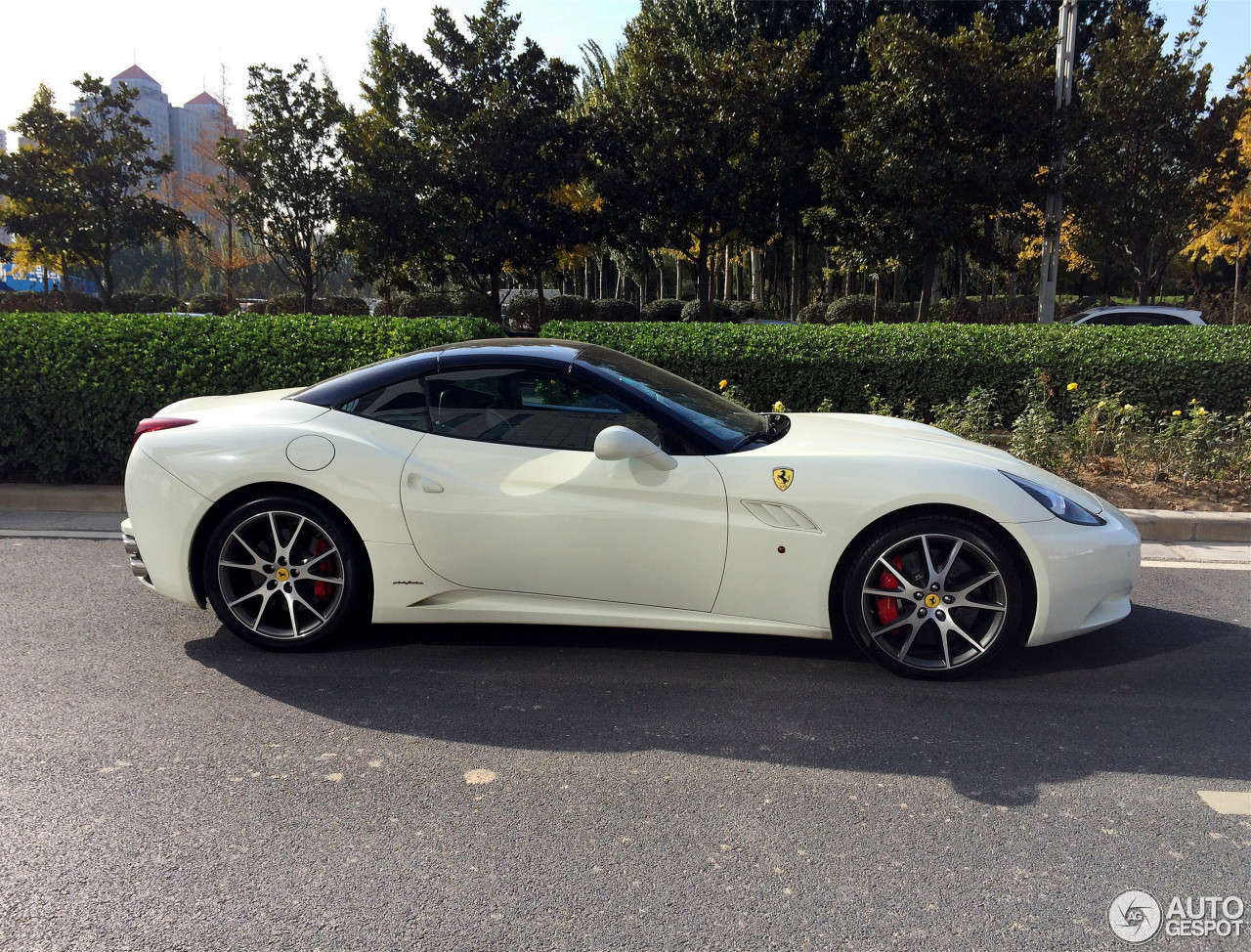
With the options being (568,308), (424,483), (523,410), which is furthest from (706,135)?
(424,483)

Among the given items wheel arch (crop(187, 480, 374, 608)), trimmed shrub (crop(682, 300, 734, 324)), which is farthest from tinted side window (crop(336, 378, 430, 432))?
trimmed shrub (crop(682, 300, 734, 324))

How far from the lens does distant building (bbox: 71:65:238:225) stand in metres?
36.9

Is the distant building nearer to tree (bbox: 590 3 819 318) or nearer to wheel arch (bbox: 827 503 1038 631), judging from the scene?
tree (bbox: 590 3 819 318)

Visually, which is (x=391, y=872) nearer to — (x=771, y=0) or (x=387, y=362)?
(x=387, y=362)

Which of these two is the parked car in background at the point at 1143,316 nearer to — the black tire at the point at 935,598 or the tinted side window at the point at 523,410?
the black tire at the point at 935,598

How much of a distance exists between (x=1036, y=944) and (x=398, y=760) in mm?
2002

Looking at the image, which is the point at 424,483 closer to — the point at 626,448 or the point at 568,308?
the point at 626,448

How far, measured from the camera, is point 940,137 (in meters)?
15.8

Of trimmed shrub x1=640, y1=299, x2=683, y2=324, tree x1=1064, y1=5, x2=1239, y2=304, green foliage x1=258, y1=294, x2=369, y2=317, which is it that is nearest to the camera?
tree x1=1064, y1=5, x2=1239, y2=304

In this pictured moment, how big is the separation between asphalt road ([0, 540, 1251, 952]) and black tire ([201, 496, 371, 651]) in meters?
0.17

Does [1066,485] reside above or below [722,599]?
above

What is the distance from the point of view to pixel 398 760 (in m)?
3.17

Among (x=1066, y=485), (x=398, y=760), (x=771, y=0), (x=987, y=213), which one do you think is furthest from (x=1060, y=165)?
(x=398, y=760)

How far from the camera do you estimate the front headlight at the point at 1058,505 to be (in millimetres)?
3723
